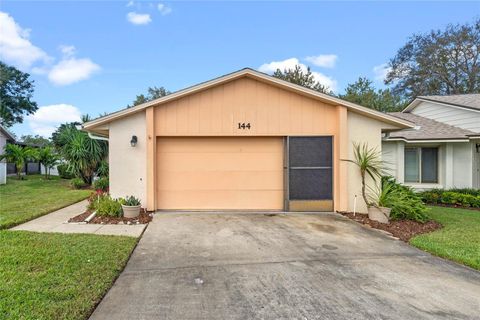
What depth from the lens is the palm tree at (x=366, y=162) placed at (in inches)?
286

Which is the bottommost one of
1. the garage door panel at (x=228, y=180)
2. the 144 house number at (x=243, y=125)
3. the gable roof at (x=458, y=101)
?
the garage door panel at (x=228, y=180)

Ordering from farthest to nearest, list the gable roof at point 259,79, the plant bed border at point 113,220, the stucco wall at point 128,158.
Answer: the stucco wall at point 128,158 < the gable roof at point 259,79 < the plant bed border at point 113,220

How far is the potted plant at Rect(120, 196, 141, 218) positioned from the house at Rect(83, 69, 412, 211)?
587 mm

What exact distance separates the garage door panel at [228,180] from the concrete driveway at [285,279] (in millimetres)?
2187

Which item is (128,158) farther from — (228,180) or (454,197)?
(454,197)

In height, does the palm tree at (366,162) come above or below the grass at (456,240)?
above

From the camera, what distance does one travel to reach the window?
1076 cm

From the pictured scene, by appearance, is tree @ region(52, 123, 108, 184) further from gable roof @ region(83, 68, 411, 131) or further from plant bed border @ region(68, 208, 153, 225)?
plant bed border @ region(68, 208, 153, 225)

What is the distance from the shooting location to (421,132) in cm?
1081

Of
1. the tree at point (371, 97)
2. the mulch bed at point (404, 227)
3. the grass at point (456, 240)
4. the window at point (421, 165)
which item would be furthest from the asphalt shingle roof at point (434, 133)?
the tree at point (371, 97)

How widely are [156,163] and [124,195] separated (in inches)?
48.9

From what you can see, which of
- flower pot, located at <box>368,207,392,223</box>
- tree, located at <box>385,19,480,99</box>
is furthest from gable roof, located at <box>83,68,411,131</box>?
tree, located at <box>385,19,480,99</box>

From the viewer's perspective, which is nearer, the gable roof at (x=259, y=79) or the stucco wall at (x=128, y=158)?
the gable roof at (x=259, y=79)

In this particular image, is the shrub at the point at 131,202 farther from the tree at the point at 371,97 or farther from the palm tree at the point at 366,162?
the tree at the point at 371,97
